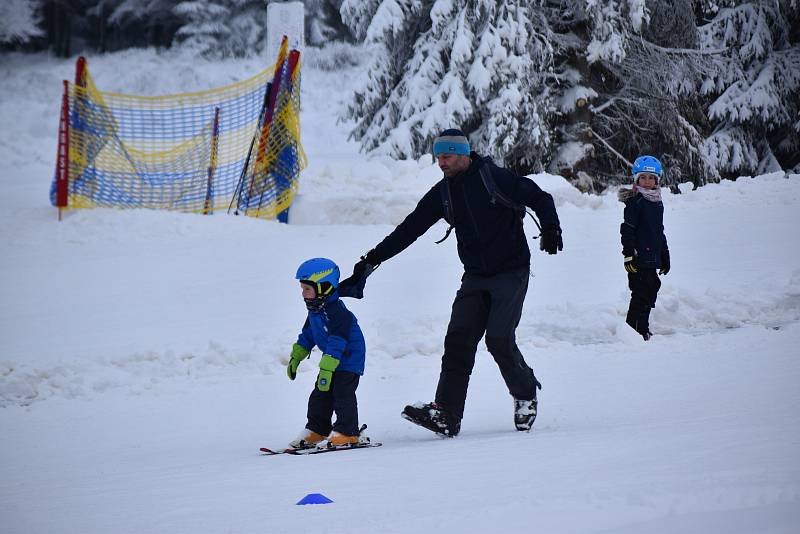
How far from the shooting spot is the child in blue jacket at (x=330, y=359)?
487 centimetres

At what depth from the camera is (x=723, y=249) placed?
11141mm

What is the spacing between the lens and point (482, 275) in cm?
512

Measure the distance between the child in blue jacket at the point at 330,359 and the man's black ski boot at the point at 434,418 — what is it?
12.3 inches

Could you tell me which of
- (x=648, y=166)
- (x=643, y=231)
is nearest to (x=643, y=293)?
(x=643, y=231)

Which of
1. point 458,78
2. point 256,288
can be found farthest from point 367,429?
point 458,78

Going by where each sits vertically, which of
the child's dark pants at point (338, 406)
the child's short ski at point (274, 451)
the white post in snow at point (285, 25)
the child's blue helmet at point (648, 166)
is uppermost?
the white post in snow at point (285, 25)

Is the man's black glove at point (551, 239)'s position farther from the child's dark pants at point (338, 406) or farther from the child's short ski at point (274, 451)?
the child's short ski at point (274, 451)

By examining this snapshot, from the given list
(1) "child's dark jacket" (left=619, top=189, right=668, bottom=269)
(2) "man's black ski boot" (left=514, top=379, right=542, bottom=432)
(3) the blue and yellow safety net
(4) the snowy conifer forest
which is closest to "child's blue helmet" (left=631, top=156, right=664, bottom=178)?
(1) "child's dark jacket" (left=619, top=189, right=668, bottom=269)

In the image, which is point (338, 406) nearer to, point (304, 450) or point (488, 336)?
point (304, 450)

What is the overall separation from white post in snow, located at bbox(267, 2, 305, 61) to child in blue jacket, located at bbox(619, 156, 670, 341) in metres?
8.91

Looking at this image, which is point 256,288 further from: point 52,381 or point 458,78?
point 458,78

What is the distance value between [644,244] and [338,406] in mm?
3888

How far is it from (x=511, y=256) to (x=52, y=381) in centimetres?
369

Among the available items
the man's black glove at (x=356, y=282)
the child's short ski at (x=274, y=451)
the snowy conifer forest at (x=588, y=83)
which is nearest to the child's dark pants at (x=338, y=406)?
the child's short ski at (x=274, y=451)
